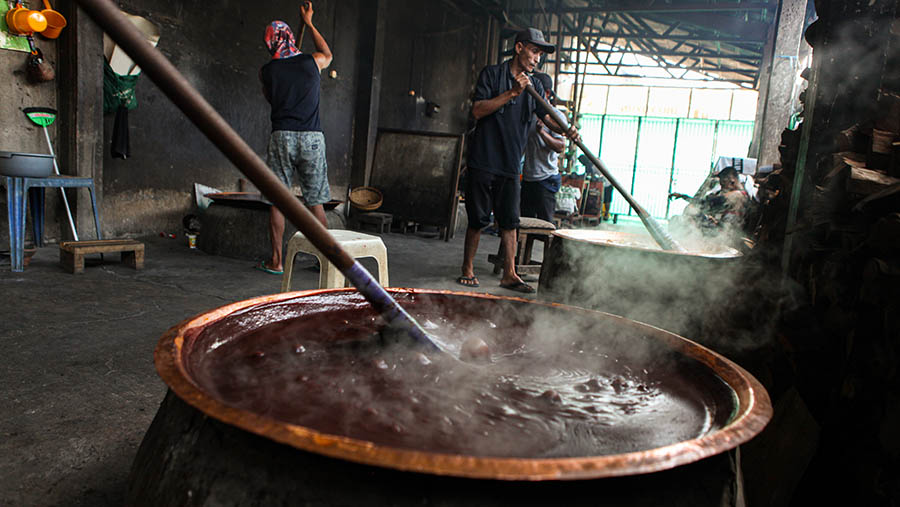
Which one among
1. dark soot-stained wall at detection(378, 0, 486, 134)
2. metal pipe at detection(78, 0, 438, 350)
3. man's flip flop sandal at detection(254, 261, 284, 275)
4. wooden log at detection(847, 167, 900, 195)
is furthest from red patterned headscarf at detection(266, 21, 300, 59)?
dark soot-stained wall at detection(378, 0, 486, 134)

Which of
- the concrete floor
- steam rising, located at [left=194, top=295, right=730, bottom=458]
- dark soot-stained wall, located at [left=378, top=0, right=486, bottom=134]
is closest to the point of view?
steam rising, located at [left=194, top=295, right=730, bottom=458]

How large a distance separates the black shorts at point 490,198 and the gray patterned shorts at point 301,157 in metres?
1.51

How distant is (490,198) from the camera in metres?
5.18

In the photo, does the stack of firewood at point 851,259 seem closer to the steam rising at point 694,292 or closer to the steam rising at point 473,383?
the steam rising at point 694,292

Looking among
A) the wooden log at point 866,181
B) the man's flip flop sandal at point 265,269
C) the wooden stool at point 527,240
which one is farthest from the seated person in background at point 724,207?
the man's flip flop sandal at point 265,269

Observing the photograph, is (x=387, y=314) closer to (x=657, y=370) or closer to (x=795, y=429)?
(x=657, y=370)

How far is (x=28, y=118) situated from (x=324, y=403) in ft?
20.2

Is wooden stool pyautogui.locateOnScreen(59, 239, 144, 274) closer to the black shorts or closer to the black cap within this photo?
the black shorts

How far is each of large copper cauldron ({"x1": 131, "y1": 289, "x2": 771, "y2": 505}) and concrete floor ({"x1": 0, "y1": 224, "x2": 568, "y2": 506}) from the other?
2.79 ft

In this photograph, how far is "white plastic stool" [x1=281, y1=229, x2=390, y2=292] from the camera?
3682mm

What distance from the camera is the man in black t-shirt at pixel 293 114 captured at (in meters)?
5.22

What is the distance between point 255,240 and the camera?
6051 mm

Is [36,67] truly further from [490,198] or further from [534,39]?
[534,39]

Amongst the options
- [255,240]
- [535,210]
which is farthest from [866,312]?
[255,240]
